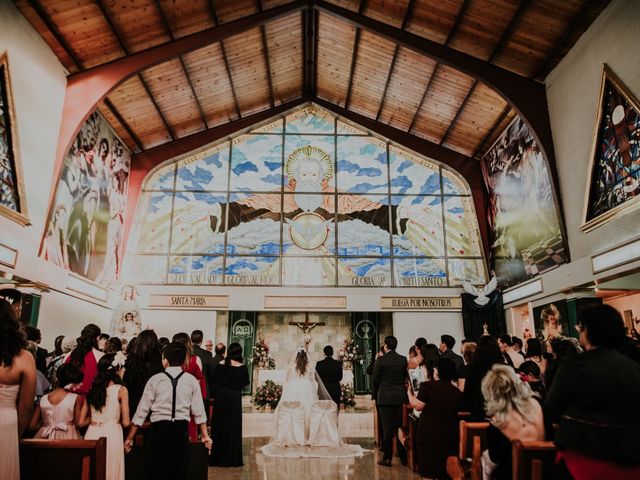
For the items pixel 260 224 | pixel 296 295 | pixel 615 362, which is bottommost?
pixel 615 362

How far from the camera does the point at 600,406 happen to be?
199cm

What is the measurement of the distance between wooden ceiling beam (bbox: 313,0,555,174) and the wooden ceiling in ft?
0.41

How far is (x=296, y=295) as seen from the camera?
42.9 ft

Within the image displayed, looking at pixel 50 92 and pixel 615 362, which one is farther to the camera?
pixel 50 92

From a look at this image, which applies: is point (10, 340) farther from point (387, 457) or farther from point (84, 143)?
point (84, 143)

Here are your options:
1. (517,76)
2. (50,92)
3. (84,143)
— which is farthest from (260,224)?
(517,76)

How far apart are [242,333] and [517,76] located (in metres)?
9.30

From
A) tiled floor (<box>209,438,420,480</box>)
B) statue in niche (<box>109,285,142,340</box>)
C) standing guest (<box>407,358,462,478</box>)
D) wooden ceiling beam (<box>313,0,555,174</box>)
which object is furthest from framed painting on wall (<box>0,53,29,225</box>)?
standing guest (<box>407,358,462,478</box>)

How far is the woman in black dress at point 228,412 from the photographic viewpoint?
569 centimetres

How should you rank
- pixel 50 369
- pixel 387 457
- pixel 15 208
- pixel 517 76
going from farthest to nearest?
pixel 517 76 → pixel 15 208 → pixel 387 457 → pixel 50 369

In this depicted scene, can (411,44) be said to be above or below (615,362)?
above

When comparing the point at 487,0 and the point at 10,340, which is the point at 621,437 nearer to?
the point at 10,340

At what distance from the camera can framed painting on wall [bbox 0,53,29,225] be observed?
7820mm

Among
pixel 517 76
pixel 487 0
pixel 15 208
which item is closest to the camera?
pixel 15 208
